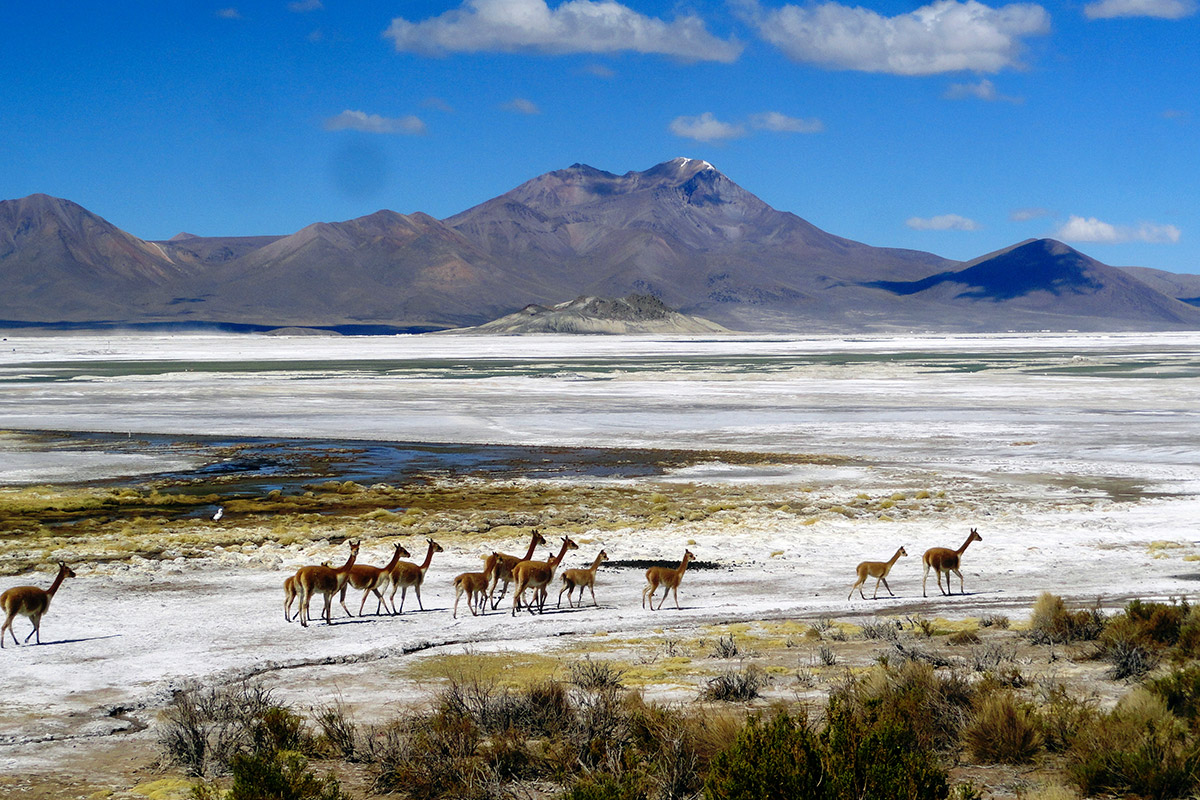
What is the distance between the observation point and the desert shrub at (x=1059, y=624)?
930cm

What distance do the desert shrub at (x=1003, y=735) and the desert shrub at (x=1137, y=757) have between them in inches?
8.9

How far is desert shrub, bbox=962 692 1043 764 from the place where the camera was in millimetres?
6480

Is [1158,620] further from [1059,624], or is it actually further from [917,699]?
[917,699]

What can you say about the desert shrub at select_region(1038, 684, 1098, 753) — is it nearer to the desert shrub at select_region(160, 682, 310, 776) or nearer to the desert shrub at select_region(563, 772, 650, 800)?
the desert shrub at select_region(563, 772, 650, 800)

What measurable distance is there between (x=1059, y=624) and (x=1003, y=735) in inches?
129

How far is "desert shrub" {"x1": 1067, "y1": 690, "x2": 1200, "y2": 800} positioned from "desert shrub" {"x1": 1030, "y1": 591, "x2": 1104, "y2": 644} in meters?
2.83

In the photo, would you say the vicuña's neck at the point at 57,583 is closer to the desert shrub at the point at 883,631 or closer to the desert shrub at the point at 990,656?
the desert shrub at the point at 883,631

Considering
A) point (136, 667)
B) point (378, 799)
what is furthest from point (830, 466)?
point (378, 799)

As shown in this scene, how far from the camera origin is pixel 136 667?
8906mm

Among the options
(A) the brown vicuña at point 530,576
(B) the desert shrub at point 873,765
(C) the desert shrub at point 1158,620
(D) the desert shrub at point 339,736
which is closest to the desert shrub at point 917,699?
(B) the desert shrub at point 873,765

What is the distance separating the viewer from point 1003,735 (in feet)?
21.3

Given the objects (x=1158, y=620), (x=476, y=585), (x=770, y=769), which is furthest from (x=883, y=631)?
(x=770, y=769)

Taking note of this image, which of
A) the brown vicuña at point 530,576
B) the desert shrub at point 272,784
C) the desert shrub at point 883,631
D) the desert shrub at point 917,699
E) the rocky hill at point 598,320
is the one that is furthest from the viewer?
the rocky hill at point 598,320

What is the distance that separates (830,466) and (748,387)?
2436cm
